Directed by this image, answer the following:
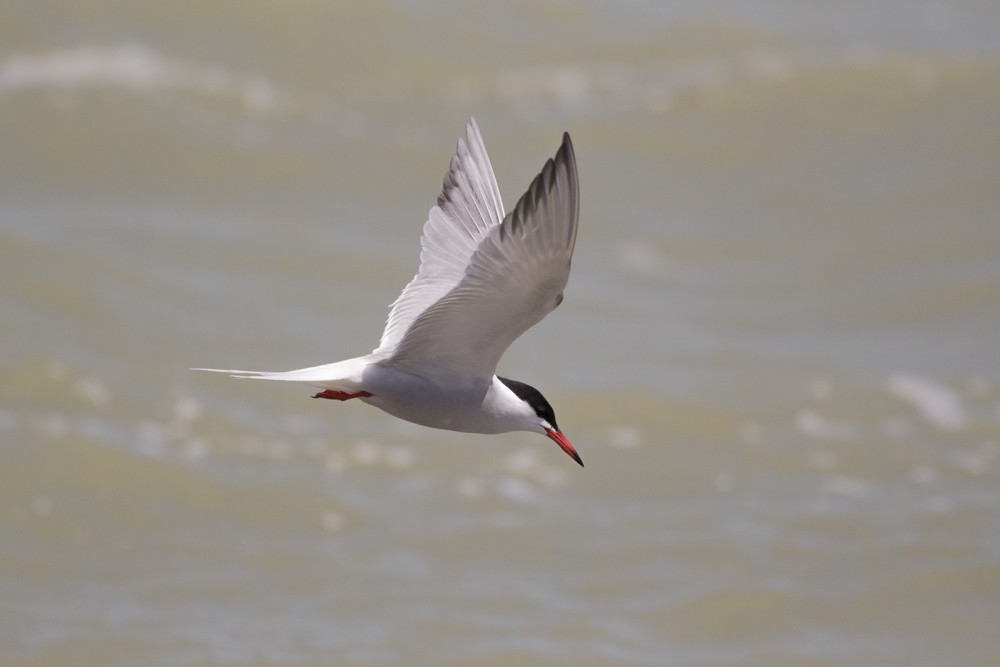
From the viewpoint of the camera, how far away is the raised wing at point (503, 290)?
4.21 m

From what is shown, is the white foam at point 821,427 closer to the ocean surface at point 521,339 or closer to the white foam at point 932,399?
the ocean surface at point 521,339

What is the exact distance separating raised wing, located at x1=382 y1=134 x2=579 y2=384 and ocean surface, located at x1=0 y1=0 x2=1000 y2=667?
2878 millimetres

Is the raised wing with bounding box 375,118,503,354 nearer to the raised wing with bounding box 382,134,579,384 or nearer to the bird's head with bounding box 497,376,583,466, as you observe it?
the raised wing with bounding box 382,134,579,384

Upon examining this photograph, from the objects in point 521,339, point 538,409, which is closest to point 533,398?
point 538,409

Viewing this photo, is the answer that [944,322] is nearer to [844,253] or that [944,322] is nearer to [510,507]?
[844,253]

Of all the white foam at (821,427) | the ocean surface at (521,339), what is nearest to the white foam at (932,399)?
the ocean surface at (521,339)

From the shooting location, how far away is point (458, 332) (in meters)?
4.80

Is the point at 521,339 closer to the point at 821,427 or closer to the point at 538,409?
the point at 821,427

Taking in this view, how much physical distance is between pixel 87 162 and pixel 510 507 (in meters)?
4.54

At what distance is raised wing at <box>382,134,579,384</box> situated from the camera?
4.21 m

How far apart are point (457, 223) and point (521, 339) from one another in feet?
17.4

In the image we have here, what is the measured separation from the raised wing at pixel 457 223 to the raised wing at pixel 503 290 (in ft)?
0.43

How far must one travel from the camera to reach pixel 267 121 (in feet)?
40.4

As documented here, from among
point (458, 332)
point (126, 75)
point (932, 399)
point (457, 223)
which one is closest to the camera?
point (458, 332)
